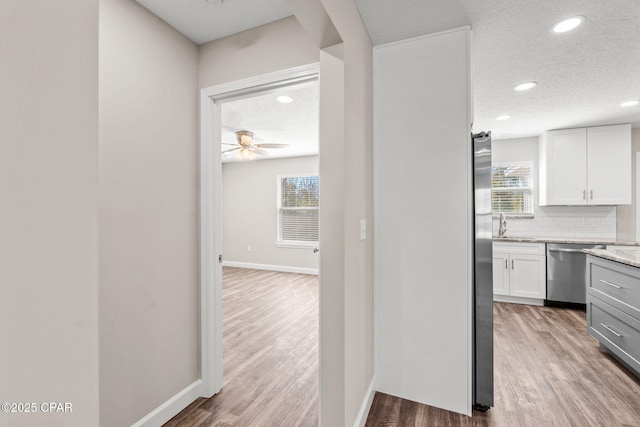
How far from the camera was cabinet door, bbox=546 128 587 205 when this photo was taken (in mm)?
4098

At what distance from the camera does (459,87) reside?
1864mm

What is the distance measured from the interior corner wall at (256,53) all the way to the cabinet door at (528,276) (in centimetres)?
402

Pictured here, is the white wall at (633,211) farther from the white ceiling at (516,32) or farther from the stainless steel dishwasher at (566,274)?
the white ceiling at (516,32)

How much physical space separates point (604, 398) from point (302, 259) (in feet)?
16.0

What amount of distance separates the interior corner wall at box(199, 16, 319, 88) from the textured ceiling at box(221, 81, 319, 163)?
0.57 metres

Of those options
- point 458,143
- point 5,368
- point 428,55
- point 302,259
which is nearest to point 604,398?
point 458,143

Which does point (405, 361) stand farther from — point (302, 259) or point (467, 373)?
point (302, 259)

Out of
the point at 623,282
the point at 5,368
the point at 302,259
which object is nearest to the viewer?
the point at 5,368

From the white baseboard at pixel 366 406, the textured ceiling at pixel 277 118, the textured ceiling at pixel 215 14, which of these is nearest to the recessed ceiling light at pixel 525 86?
the textured ceiling at pixel 277 118

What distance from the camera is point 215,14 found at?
1.75m

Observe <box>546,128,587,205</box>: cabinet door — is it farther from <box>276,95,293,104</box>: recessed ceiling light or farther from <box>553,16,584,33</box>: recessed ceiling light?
<box>276,95,293,104</box>: recessed ceiling light

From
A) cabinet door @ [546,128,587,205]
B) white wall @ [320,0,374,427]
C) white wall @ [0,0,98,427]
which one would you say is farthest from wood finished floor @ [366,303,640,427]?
cabinet door @ [546,128,587,205]

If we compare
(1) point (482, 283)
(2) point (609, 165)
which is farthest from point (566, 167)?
(1) point (482, 283)

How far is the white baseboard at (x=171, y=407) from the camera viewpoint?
1695mm
